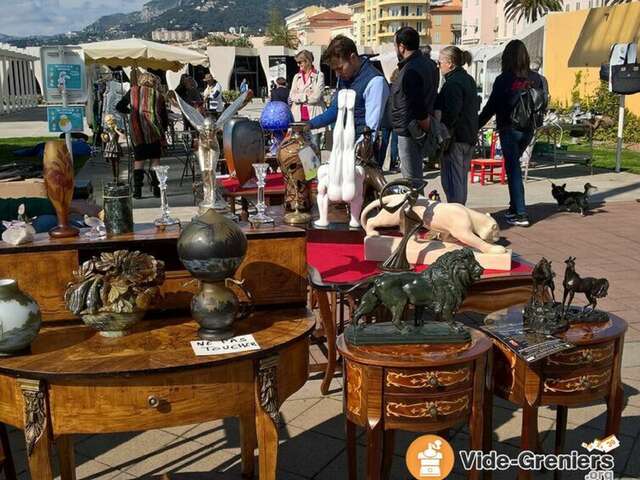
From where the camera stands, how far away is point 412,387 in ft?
7.07

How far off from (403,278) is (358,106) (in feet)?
8.55

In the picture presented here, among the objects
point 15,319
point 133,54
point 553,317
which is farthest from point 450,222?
point 133,54

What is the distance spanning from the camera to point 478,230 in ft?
11.4

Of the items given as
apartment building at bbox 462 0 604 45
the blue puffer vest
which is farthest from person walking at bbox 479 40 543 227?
apartment building at bbox 462 0 604 45

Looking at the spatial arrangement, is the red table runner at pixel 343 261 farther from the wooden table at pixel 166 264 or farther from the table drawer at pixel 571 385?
the table drawer at pixel 571 385

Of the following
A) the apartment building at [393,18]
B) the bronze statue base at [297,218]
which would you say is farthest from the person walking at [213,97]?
the apartment building at [393,18]

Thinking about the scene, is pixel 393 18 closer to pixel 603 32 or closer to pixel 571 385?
pixel 603 32

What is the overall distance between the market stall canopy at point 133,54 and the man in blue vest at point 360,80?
960cm

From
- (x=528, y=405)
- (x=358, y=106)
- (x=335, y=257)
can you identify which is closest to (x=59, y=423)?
(x=528, y=405)

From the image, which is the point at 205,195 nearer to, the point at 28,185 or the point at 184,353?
the point at 184,353

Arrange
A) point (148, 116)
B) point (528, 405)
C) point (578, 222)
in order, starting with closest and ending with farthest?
point (528, 405)
point (578, 222)
point (148, 116)

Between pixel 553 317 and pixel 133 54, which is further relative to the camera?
pixel 133 54

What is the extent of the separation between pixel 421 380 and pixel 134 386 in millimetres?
868

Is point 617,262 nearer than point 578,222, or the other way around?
point 617,262
